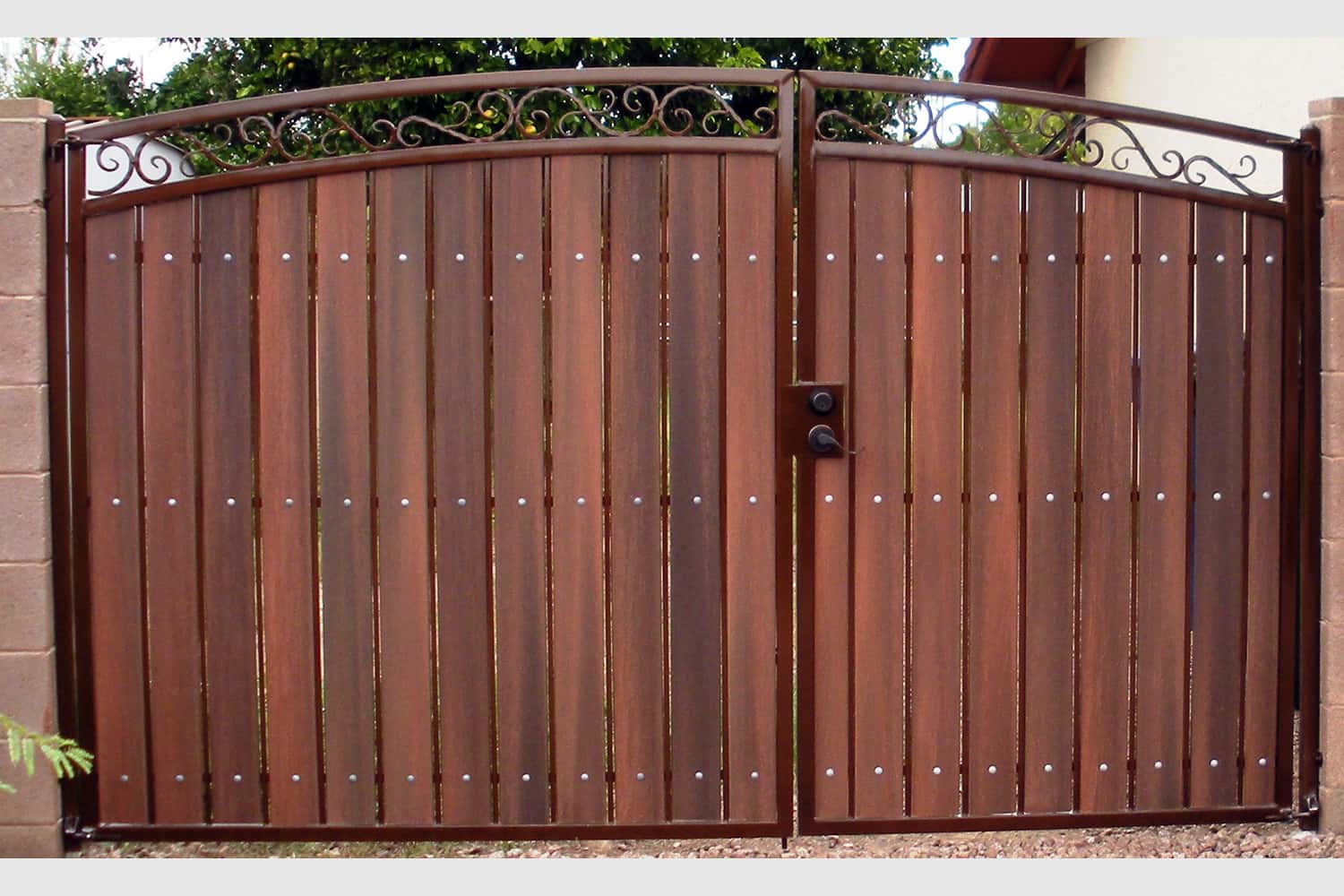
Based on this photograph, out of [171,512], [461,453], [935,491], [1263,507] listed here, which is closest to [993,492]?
[935,491]

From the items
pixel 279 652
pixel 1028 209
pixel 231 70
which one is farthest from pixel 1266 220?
pixel 231 70

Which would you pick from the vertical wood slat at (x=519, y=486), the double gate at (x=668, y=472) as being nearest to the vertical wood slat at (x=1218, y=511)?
the double gate at (x=668, y=472)

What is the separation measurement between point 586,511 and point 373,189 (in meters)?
1.06

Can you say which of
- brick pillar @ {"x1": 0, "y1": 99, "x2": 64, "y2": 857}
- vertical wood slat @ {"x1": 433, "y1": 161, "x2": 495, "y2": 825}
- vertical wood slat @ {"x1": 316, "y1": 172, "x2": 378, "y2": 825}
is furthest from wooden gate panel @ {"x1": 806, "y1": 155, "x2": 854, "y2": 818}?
brick pillar @ {"x1": 0, "y1": 99, "x2": 64, "y2": 857}

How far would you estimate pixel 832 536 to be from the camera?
3729 millimetres

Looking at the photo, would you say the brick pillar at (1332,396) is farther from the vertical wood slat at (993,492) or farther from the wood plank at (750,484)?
the wood plank at (750,484)

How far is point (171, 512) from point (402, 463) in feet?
2.18

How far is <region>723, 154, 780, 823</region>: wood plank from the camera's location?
3.66 m

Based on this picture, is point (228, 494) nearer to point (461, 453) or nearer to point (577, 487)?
point (461, 453)

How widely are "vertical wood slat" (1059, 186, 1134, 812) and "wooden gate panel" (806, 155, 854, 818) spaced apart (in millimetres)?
648

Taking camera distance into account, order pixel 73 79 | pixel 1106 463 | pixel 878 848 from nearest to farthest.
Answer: pixel 1106 463
pixel 878 848
pixel 73 79

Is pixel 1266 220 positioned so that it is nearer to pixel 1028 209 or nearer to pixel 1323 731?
pixel 1028 209

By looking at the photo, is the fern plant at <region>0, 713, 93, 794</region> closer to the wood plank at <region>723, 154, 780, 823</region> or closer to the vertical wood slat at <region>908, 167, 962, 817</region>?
the wood plank at <region>723, 154, 780, 823</region>

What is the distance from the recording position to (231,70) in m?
9.63
